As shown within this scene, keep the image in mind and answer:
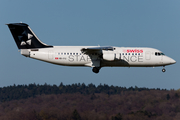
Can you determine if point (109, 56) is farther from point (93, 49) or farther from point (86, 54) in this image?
point (86, 54)

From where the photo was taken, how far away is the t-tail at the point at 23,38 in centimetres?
4444

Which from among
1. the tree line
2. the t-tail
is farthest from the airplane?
the tree line

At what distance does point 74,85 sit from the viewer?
160 m

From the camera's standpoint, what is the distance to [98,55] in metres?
43.1

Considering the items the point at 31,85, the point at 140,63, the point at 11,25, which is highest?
the point at 11,25

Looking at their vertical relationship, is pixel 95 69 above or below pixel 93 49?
below

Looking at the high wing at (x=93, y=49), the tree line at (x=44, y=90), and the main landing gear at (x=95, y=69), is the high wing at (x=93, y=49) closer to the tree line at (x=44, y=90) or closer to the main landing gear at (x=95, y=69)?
the main landing gear at (x=95, y=69)

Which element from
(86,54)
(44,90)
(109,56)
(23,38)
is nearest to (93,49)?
(86,54)

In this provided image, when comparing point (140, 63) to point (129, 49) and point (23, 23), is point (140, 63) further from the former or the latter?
point (23, 23)

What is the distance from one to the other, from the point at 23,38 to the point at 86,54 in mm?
8968

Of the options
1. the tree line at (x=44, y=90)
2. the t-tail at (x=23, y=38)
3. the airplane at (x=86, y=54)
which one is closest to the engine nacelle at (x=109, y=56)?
the airplane at (x=86, y=54)

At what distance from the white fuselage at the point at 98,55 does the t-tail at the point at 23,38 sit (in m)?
0.71

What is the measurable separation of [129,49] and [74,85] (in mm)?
117221

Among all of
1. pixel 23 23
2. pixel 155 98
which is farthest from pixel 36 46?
pixel 155 98
